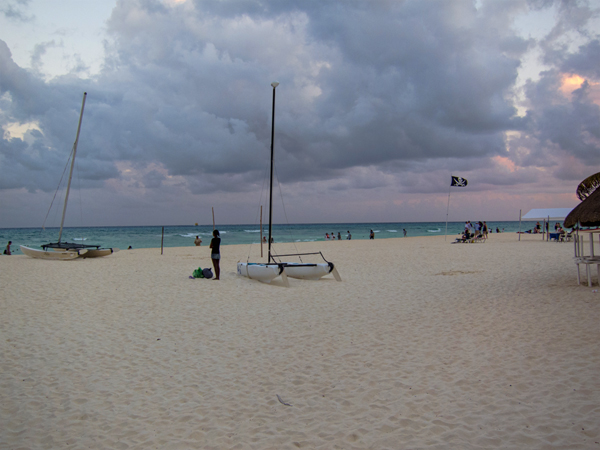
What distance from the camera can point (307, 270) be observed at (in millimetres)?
13219

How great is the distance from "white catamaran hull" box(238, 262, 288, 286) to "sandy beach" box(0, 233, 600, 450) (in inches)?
69.5

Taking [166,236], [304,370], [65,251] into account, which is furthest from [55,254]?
[166,236]

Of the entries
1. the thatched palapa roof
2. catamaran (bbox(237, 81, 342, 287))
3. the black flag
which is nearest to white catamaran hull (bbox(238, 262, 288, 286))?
catamaran (bbox(237, 81, 342, 287))

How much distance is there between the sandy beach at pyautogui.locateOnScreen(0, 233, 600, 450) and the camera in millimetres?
3738

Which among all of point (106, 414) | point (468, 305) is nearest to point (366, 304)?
point (468, 305)

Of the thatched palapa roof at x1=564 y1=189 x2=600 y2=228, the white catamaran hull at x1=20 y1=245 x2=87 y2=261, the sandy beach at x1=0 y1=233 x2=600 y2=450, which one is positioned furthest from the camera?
the white catamaran hull at x1=20 y1=245 x2=87 y2=261

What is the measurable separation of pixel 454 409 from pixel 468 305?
5.25 metres

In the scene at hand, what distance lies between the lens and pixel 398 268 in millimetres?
16000

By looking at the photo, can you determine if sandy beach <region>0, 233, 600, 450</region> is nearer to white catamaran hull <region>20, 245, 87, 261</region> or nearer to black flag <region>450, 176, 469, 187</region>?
white catamaran hull <region>20, 245, 87, 261</region>

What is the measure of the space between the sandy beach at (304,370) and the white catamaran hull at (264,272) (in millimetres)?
1765

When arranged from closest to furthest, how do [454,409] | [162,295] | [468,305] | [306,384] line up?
Result: [454,409] < [306,384] < [468,305] < [162,295]

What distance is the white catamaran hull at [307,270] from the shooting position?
12992 mm

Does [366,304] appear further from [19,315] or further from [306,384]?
[19,315]

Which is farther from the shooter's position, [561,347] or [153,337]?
[153,337]
